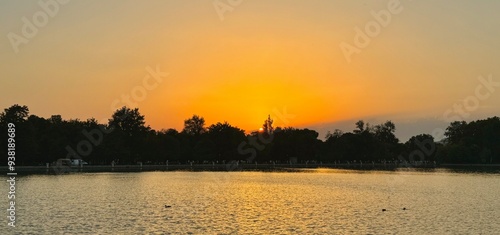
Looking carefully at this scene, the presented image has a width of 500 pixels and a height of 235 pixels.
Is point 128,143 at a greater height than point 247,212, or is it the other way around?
point 128,143

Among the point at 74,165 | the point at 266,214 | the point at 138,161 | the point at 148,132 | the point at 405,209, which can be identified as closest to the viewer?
the point at 266,214

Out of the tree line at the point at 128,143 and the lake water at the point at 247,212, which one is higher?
the tree line at the point at 128,143

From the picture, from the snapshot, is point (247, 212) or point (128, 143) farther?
point (128, 143)

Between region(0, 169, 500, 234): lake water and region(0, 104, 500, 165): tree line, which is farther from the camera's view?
region(0, 104, 500, 165): tree line

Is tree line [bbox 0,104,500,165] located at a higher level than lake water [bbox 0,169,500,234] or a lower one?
higher

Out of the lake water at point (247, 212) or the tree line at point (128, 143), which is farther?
the tree line at point (128, 143)

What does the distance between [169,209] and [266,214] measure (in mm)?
8490

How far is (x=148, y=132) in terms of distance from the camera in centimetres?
18500

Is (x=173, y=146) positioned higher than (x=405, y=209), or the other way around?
(x=173, y=146)

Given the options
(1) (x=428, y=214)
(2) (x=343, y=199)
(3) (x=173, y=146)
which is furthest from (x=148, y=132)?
(1) (x=428, y=214)

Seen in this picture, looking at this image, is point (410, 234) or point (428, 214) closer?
point (410, 234)

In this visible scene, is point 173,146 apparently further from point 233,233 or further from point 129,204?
point 233,233

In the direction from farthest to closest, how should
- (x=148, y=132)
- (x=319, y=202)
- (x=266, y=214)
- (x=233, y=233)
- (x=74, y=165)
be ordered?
(x=148, y=132) → (x=74, y=165) → (x=319, y=202) → (x=266, y=214) → (x=233, y=233)

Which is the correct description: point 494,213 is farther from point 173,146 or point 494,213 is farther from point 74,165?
point 173,146
